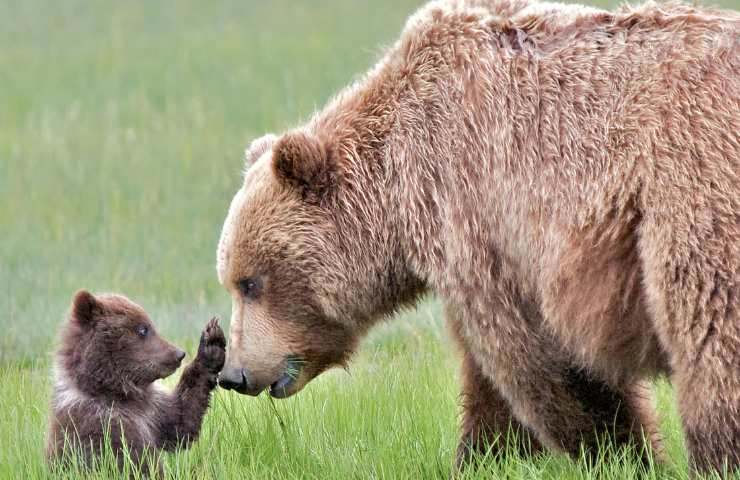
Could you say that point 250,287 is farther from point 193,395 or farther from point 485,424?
point 485,424

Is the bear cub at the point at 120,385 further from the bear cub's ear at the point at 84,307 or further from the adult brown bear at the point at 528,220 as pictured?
the adult brown bear at the point at 528,220

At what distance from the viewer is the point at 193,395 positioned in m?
6.12

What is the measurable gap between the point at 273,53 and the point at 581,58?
44.7 feet

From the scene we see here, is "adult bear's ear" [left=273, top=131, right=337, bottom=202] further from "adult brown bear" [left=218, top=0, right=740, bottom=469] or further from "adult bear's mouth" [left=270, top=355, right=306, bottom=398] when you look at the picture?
"adult bear's mouth" [left=270, top=355, right=306, bottom=398]

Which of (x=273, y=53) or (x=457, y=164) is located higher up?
(x=457, y=164)

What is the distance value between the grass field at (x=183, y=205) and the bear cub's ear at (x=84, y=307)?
0.64 m

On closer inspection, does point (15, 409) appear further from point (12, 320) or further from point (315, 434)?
point (12, 320)

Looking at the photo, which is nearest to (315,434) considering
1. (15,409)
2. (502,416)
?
(502,416)

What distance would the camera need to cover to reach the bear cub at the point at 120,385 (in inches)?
226

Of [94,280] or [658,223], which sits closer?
[658,223]

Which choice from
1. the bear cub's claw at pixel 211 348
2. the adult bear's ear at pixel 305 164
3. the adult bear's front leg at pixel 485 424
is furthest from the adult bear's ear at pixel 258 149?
the adult bear's front leg at pixel 485 424

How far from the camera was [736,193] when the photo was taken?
15.8 feet

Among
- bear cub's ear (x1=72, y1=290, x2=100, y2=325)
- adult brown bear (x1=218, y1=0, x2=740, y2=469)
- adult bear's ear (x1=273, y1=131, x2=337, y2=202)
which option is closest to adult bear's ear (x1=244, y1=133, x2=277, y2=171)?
adult brown bear (x1=218, y1=0, x2=740, y2=469)

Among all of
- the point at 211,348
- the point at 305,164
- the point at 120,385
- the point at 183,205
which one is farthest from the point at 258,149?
the point at 183,205
